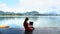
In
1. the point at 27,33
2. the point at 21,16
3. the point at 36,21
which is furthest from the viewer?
the point at 36,21

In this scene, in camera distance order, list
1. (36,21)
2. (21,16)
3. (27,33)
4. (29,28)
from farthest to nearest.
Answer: (36,21), (21,16), (29,28), (27,33)

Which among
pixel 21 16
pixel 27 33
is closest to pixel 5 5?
pixel 21 16

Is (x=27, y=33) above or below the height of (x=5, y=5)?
below

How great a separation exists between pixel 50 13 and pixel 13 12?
1090mm

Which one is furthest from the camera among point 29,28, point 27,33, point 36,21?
point 36,21

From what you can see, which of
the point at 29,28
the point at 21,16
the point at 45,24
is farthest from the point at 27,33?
the point at 45,24

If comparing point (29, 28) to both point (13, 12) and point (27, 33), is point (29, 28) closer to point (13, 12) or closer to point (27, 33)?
point (27, 33)

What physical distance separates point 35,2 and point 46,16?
1.77 ft

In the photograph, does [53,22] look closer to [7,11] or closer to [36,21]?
[36,21]

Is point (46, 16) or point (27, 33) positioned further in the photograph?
point (46, 16)

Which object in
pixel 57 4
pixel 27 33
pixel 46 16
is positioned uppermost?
pixel 57 4

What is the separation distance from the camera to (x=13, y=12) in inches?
169

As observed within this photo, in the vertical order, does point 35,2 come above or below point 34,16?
above

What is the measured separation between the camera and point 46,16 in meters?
4.35
